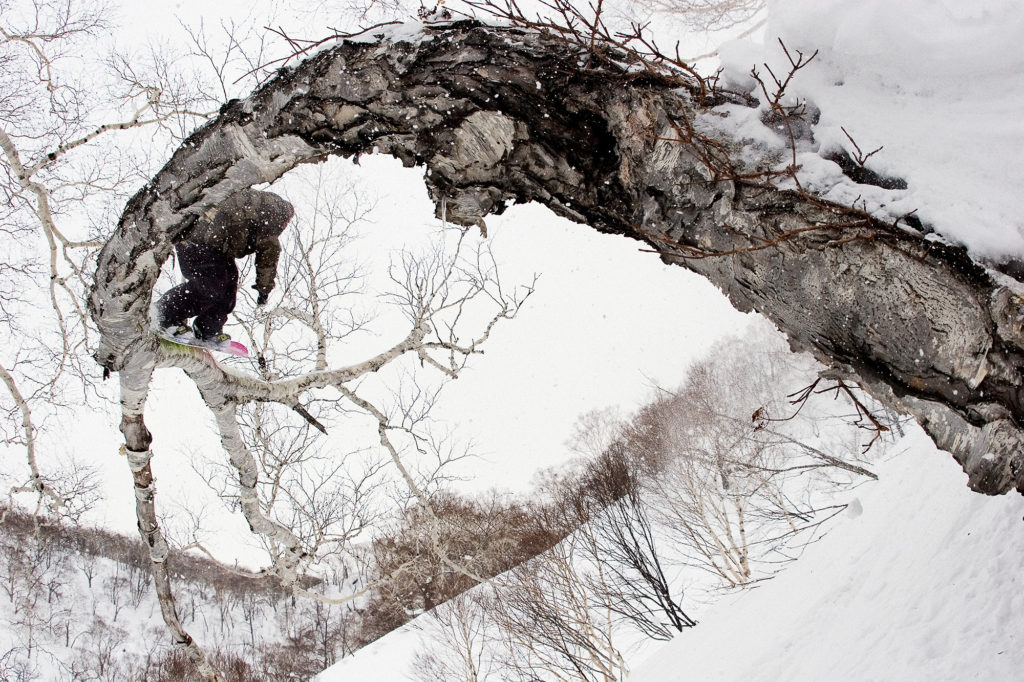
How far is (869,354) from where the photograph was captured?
1.32 metres

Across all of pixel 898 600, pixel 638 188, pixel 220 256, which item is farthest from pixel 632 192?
pixel 898 600

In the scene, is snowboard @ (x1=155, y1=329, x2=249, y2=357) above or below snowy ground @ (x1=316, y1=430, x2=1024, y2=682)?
above

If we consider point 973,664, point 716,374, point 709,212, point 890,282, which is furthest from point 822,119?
point 716,374

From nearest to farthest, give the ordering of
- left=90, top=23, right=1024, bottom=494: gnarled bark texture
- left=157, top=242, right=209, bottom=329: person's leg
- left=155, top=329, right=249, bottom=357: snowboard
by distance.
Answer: left=90, top=23, right=1024, bottom=494: gnarled bark texture
left=155, top=329, right=249, bottom=357: snowboard
left=157, top=242, right=209, bottom=329: person's leg

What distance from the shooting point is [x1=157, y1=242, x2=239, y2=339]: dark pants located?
10.4ft

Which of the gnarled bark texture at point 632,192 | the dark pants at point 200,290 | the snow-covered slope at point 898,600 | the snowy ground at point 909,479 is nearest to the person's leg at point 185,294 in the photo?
the dark pants at point 200,290

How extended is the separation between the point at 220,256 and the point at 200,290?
0.25m

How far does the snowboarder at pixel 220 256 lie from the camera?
3.04 m

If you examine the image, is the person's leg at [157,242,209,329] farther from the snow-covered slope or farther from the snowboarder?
the snow-covered slope

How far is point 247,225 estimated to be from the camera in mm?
3084

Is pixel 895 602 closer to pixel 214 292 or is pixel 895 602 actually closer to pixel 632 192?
pixel 632 192

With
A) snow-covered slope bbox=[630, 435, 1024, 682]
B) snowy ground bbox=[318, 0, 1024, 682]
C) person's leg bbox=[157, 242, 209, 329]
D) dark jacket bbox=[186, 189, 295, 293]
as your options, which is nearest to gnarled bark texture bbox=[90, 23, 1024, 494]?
snowy ground bbox=[318, 0, 1024, 682]

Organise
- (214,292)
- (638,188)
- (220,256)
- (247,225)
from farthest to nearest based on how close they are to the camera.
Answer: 1. (214,292)
2. (220,256)
3. (247,225)
4. (638,188)

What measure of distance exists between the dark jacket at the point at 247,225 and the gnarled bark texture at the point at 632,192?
1.06 meters
